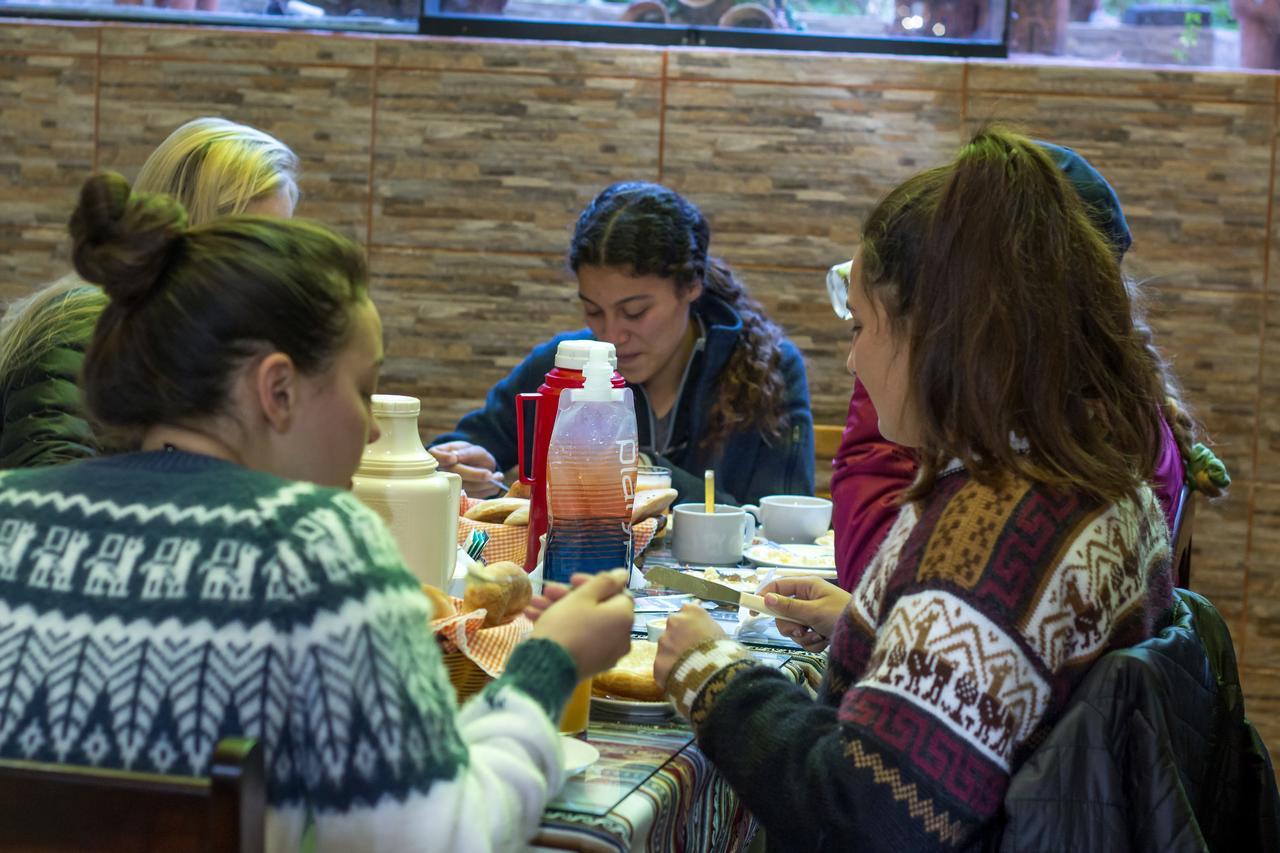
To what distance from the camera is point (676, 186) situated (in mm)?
3809

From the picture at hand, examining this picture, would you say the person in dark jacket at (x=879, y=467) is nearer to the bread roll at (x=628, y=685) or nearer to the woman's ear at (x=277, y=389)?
the bread roll at (x=628, y=685)

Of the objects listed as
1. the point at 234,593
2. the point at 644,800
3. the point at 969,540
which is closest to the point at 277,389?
the point at 234,593

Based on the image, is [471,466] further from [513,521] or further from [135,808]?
[135,808]

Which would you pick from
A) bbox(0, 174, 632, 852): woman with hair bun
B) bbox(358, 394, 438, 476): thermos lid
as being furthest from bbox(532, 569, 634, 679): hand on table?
bbox(358, 394, 438, 476): thermos lid

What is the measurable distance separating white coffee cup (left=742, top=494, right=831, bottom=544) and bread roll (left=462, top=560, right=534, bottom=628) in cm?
99

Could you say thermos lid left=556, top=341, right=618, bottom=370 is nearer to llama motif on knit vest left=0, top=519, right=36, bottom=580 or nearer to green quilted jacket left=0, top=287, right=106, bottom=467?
green quilted jacket left=0, top=287, right=106, bottom=467

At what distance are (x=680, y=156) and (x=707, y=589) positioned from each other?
2.34 m

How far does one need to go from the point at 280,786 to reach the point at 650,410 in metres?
2.09

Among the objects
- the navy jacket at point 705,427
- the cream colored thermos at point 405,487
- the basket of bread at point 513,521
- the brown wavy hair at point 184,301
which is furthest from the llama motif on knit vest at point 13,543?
the navy jacket at point 705,427

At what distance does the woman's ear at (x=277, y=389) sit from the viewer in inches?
40.3

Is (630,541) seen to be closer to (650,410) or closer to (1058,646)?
(1058,646)

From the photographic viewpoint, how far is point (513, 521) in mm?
2057

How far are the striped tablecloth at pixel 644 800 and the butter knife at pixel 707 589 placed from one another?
0.24 m

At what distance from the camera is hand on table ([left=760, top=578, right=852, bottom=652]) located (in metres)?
1.60
